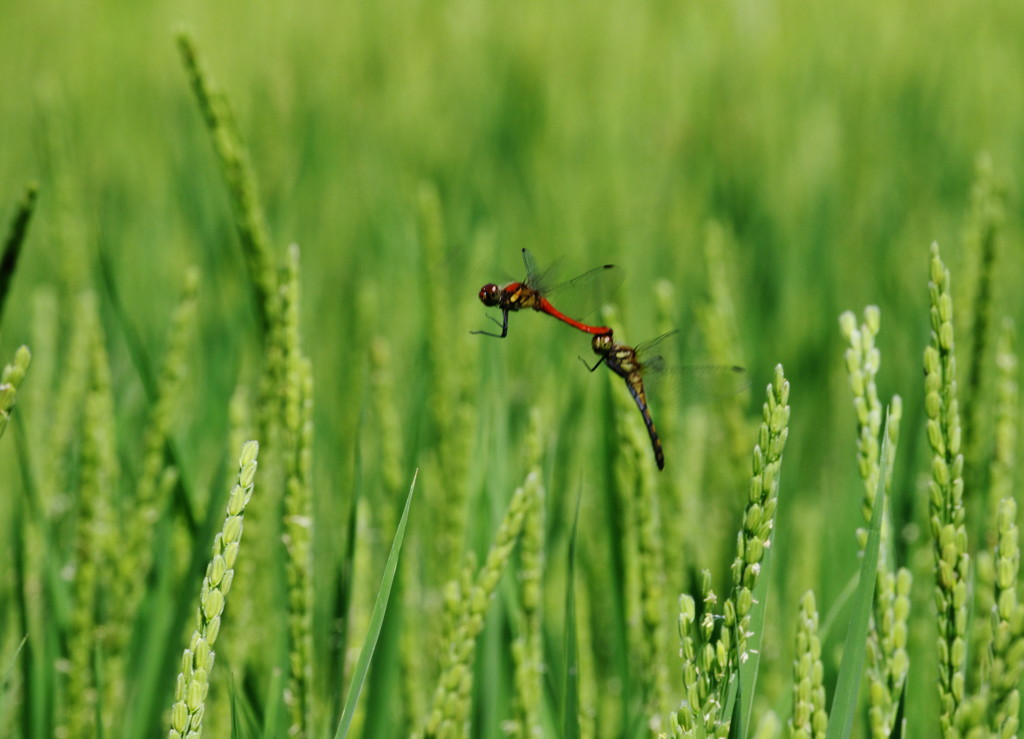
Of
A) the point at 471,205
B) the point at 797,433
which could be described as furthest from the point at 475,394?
the point at 471,205

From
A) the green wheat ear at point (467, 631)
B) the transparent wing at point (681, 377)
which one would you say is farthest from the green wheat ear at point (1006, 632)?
the transparent wing at point (681, 377)

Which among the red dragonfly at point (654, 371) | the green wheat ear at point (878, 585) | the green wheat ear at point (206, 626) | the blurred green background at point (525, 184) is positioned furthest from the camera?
the blurred green background at point (525, 184)

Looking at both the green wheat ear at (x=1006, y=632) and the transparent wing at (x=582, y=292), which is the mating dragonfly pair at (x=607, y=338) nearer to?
the transparent wing at (x=582, y=292)

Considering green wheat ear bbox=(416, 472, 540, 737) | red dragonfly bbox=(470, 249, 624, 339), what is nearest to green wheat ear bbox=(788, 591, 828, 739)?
green wheat ear bbox=(416, 472, 540, 737)

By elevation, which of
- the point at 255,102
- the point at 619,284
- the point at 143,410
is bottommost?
the point at 619,284

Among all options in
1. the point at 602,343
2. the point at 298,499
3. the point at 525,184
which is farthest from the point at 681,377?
the point at 525,184

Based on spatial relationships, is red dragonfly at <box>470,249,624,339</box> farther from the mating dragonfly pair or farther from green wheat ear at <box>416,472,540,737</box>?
green wheat ear at <box>416,472,540,737</box>

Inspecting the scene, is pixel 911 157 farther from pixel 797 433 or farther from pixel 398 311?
pixel 398 311
